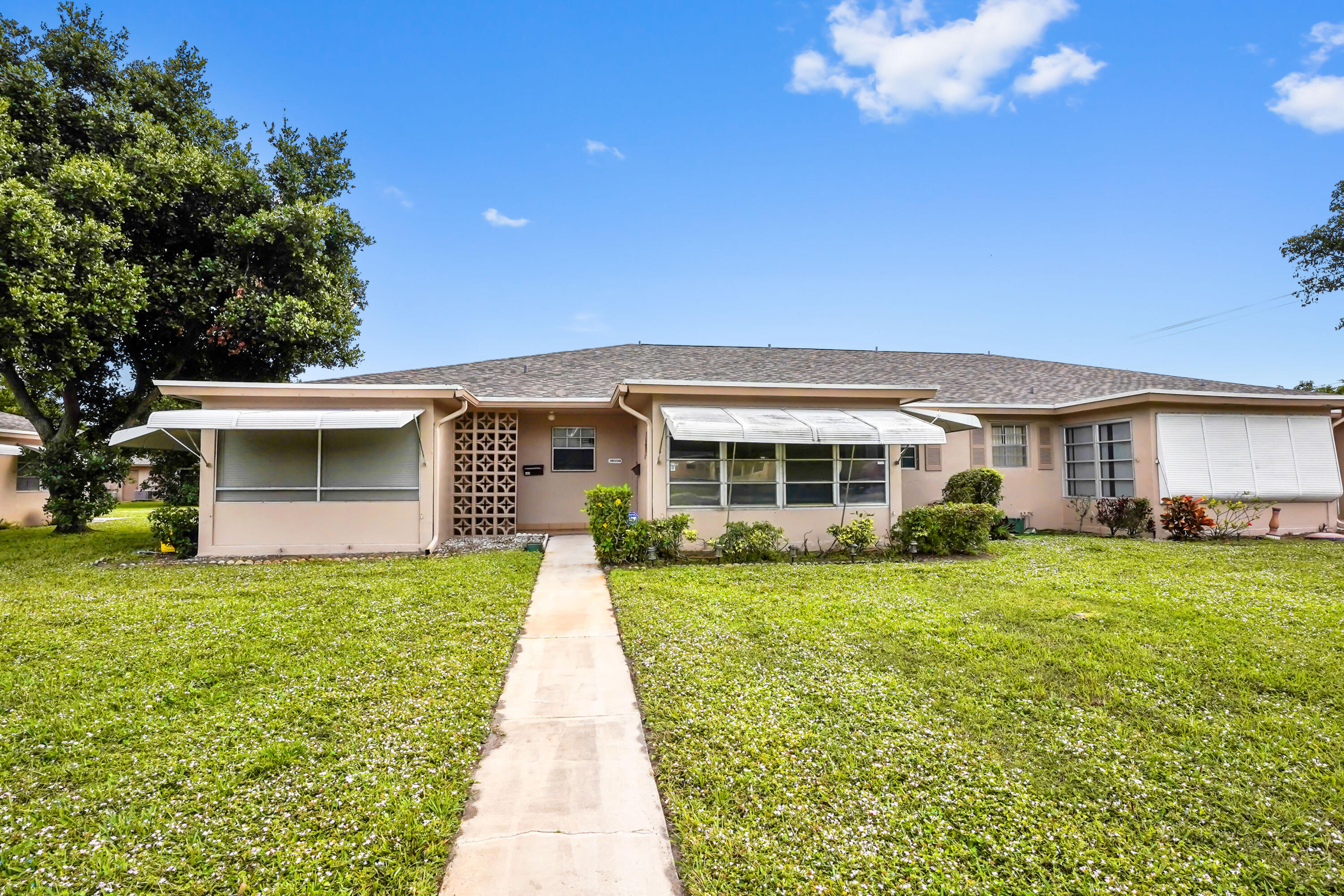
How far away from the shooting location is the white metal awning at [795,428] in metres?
9.78

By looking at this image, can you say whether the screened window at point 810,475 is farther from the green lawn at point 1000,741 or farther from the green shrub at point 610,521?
the green lawn at point 1000,741

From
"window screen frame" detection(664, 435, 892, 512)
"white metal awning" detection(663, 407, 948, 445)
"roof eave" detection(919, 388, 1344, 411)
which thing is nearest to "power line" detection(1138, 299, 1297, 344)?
"roof eave" detection(919, 388, 1344, 411)

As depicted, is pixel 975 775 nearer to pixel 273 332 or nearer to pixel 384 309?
pixel 273 332

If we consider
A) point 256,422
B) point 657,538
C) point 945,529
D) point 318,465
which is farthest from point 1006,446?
point 256,422

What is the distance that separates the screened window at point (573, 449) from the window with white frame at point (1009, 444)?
9771mm

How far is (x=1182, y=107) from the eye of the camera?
12961 mm

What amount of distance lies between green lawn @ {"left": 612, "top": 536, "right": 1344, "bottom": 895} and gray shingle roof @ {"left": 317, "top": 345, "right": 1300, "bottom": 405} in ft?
25.3

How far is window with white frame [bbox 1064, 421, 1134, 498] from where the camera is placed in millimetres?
13102

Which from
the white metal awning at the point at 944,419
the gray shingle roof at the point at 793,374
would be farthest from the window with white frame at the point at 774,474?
the gray shingle roof at the point at 793,374

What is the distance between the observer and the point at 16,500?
17281 millimetres

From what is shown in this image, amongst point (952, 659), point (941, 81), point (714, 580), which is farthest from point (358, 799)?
point (941, 81)

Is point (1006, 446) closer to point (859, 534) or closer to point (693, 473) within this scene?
point (859, 534)

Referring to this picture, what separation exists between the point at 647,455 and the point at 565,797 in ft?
27.0

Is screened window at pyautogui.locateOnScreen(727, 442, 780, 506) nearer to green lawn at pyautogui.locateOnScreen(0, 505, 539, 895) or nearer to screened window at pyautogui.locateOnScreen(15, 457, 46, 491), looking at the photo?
green lawn at pyautogui.locateOnScreen(0, 505, 539, 895)
